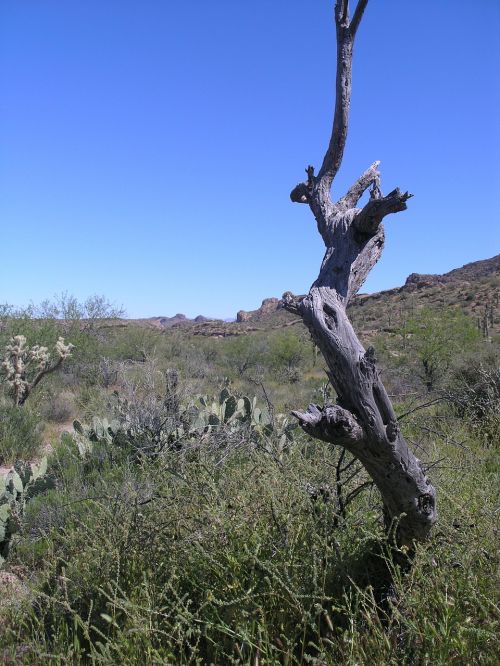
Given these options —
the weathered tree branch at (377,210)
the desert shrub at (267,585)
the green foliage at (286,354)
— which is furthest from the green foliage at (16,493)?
the green foliage at (286,354)

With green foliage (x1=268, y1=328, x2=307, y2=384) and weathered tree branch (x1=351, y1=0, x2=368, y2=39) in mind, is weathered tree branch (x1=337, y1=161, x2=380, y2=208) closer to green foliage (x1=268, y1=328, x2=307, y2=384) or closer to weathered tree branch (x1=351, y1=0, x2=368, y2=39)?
weathered tree branch (x1=351, y1=0, x2=368, y2=39)

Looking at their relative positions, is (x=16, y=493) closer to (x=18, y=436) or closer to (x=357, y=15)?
(x=18, y=436)

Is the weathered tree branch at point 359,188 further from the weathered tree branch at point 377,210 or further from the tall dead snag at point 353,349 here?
the weathered tree branch at point 377,210

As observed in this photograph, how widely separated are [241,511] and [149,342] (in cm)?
2224

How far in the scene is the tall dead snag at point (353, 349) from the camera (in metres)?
2.98

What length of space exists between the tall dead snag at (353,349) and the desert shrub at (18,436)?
22.3ft

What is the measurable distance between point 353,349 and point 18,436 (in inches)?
296

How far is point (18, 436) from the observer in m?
9.17

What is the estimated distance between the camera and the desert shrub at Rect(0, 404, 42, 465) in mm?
8945

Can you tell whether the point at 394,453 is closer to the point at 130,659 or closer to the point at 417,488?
the point at 417,488

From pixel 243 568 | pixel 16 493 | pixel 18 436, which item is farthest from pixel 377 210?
pixel 18 436

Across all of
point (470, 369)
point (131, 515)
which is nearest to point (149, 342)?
point (470, 369)

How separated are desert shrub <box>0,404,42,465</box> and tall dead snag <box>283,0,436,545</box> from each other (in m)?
6.80

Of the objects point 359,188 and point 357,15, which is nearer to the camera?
point 357,15
